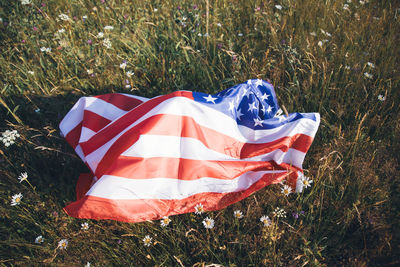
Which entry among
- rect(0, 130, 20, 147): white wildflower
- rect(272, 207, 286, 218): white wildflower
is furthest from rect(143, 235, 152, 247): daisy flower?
rect(0, 130, 20, 147): white wildflower

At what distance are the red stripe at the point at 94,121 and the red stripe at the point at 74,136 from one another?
0.12m

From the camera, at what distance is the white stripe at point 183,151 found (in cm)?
199

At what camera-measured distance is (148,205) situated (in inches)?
77.9

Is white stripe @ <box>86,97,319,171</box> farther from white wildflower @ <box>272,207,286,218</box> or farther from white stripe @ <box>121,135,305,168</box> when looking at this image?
white wildflower @ <box>272,207,286,218</box>

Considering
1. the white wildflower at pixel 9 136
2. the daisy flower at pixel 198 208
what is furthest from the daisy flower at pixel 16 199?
the daisy flower at pixel 198 208

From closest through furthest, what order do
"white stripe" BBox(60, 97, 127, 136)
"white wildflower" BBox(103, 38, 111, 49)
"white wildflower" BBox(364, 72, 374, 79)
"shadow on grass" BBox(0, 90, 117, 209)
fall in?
"shadow on grass" BBox(0, 90, 117, 209) → "white stripe" BBox(60, 97, 127, 136) → "white wildflower" BBox(364, 72, 374, 79) → "white wildflower" BBox(103, 38, 111, 49)

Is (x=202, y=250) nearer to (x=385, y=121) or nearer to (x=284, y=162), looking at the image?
(x=284, y=162)

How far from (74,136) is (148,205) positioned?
106 cm

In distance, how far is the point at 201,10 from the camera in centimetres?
368

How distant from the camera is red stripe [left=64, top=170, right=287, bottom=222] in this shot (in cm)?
187

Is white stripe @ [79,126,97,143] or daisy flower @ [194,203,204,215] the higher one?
white stripe @ [79,126,97,143]

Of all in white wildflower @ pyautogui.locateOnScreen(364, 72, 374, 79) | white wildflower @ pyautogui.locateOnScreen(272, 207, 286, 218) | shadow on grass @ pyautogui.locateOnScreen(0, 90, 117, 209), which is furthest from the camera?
white wildflower @ pyautogui.locateOnScreen(364, 72, 374, 79)

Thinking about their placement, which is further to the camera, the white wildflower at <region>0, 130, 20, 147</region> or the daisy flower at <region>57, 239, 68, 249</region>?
the white wildflower at <region>0, 130, 20, 147</region>

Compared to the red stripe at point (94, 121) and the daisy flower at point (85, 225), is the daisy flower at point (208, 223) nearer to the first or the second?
the daisy flower at point (85, 225)
